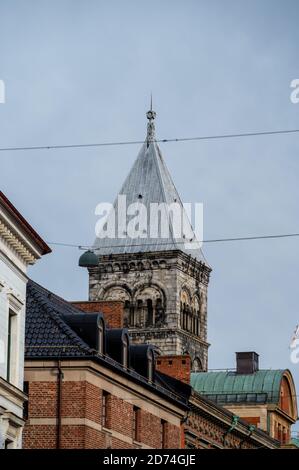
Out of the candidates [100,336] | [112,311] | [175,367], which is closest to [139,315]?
[175,367]

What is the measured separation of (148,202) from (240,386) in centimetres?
6265

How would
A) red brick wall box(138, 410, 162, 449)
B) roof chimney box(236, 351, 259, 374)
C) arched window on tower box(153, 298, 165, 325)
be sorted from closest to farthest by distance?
red brick wall box(138, 410, 162, 449), roof chimney box(236, 351, 259, 374), arched window on tower box(153, 298, 165, 325)

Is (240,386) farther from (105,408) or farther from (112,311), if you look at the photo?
(105,408)

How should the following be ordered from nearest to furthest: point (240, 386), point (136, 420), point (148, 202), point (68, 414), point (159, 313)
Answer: point (68, 414), point (136, 420), point (240, 386), point (148, 202), point (159, 313)

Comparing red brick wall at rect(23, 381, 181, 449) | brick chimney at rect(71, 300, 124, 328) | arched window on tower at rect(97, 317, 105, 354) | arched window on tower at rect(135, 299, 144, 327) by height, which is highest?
arched window on tower at rect(135, 299, 144, 327)

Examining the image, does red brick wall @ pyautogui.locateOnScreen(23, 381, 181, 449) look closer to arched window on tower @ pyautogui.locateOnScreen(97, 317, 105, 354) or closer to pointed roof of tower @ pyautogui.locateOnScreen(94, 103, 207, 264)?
arched window on tower @ pyautogui.locateOnScreen(97, 317, 105, 354)

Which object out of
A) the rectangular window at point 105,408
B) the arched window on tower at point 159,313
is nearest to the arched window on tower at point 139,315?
the arched window on tower at point 159,313

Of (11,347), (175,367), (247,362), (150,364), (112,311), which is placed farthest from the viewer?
(247,362)

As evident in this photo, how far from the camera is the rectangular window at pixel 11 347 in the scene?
51469mm

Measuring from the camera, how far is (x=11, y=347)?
51781mm

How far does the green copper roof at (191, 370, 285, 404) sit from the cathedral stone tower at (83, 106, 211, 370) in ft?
193

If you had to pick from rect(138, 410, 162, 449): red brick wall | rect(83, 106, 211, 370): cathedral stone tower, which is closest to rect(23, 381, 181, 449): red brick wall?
rect(138, 410, 162, 449): red brick wall

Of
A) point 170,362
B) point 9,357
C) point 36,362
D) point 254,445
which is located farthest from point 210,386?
point 9,357

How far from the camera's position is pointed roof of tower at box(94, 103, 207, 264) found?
563 ft
